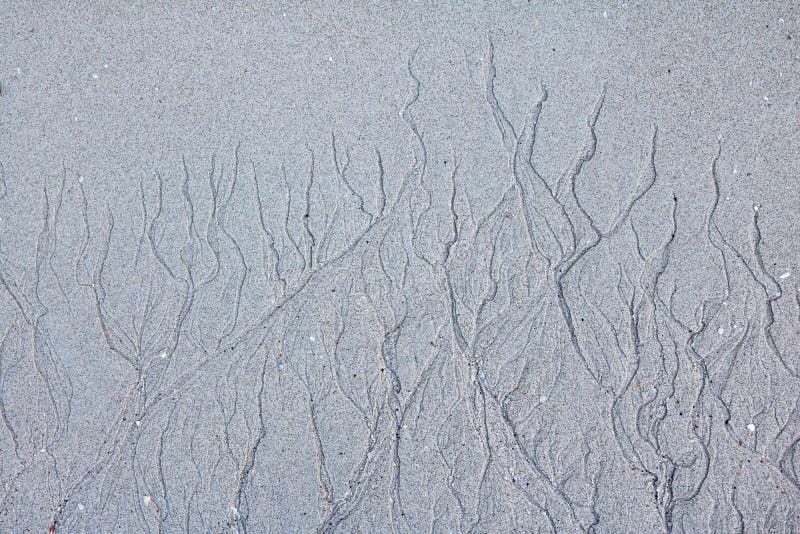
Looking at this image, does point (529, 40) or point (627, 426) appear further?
point (529, 40)

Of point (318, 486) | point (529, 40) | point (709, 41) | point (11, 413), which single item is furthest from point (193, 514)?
point (709, 41)

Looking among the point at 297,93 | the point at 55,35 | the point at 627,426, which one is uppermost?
the point at 55,35

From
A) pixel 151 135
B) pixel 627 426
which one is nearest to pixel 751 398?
pixel 627 426

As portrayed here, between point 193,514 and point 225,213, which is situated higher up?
point 225,213

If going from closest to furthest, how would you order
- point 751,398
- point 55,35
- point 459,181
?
point 751,398, point 459,181, point 55,35

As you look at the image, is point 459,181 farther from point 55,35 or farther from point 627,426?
point 55,35

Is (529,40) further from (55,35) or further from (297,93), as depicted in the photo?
(55,35)

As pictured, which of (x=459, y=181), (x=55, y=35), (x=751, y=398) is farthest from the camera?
(x=55, y=35)
